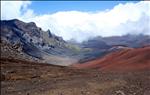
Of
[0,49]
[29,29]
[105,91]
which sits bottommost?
[105,91]

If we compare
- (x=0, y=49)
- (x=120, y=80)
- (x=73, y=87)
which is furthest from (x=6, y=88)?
(x=0, y=49)

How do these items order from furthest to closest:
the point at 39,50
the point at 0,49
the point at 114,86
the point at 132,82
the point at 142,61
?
the point at 39,50 → the point at 0,49 → the point at 142,61 → the point at 132,82 → the point at 114,86

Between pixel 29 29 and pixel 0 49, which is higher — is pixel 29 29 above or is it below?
above

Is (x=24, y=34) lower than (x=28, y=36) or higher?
higher

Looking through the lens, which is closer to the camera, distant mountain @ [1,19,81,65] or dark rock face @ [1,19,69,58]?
distant mountain @ [1,19,81,65]

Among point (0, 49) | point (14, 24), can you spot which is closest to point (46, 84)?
point (0, 49)

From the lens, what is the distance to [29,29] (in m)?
168

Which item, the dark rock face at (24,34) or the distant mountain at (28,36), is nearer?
the distant mountain at (28,36)

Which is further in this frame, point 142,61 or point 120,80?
point 142,61

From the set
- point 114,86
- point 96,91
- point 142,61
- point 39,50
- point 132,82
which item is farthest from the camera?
point 39,50

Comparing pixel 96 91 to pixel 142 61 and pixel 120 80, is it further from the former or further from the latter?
pixel 142 61

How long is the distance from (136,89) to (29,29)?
5699 inches

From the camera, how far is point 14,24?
16500cm

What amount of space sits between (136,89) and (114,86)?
1530 millimetres
